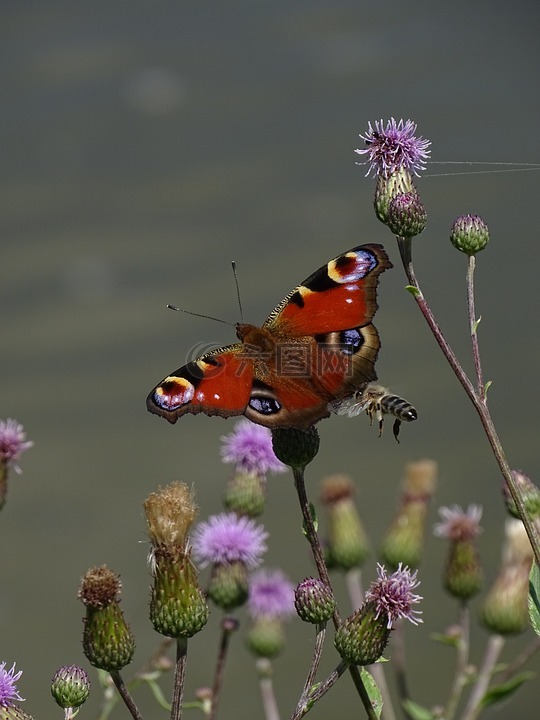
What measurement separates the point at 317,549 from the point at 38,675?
3.15 m

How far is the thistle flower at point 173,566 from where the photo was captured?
1799mm

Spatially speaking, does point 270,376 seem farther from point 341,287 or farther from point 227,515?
point 227,515

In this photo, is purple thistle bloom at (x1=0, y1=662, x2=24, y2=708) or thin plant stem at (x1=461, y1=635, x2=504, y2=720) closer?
purple thistle bloom at (x1=0, y1=662, x2=24, y2=708)

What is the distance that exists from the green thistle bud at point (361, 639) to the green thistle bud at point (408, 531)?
40.5 inches

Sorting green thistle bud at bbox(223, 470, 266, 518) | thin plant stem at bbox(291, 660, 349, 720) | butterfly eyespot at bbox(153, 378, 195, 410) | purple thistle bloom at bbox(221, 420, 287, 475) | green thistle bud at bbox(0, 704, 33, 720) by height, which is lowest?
thin plant stem at bbox(291, 660, 349, 720)

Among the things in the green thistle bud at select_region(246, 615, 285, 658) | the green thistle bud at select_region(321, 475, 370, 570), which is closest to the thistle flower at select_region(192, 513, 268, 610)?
the green thistle bud at select_region(321, 475, 370, 570)

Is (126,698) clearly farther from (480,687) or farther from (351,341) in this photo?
(480,687)

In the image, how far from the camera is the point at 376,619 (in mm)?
1767

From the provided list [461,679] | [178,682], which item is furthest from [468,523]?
[178,682]

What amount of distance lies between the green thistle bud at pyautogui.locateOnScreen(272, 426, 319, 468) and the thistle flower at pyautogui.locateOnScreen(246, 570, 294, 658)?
1.09 meters

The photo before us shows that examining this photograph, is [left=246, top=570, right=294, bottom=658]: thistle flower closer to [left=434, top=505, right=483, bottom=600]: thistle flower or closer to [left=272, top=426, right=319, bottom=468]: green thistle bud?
[left=434, top=505, right=483, bottom=600]: thistle flower

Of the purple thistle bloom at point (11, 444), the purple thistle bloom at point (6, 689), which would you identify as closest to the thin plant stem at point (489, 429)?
the purple thistle bloom at point (6, 689)

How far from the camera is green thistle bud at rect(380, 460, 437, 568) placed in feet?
9.40

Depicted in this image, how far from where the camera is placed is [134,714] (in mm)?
1642
